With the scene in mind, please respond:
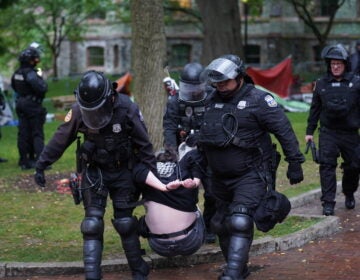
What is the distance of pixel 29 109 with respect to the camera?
1410 cm

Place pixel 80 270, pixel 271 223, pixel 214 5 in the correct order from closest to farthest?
pixel 271 223, pixel 80 270, pixel 214 5

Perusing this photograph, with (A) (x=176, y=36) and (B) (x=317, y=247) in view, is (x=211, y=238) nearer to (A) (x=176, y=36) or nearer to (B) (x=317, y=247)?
(B) (x=317, y=247)

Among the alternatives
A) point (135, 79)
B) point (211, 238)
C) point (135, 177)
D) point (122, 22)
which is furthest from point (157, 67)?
point (122, 22)

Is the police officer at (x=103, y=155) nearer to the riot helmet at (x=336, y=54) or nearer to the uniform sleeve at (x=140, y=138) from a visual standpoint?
the uniform sleeve at (x=140, y=138)

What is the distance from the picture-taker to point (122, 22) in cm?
4272

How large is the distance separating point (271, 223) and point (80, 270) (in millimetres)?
1791

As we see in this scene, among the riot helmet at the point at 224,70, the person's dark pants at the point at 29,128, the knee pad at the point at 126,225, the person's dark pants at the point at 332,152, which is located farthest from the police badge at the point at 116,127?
the person's dark pants at the point at 29,128

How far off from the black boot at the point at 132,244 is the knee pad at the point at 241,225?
2.62 ft

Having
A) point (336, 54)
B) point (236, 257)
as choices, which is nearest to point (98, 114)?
point (236, 257)

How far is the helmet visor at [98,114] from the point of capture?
6.57 m

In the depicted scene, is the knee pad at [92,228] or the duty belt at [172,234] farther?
the duty belt at [172,234]

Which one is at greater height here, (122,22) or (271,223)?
(271,223)

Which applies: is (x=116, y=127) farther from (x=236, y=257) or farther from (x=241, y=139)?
(x=236, y=257)

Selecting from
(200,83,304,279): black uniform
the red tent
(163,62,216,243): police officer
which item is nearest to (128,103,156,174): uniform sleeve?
(200,83,304,279): black uniform
